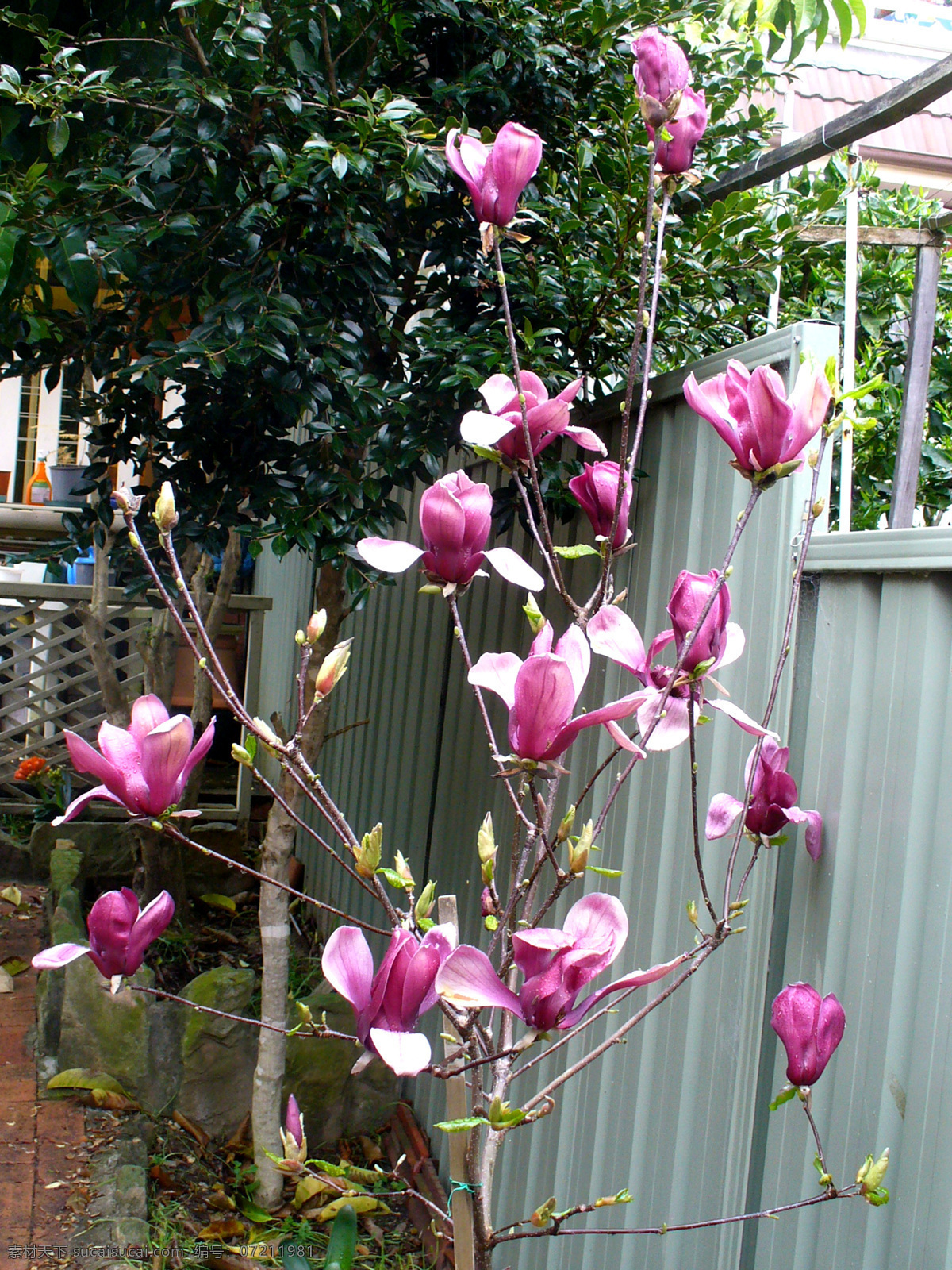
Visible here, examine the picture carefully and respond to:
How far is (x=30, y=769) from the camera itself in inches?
206

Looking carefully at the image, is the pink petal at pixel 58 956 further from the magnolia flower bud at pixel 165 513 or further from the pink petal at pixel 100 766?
the magnolia flower bud at pixel 165 513

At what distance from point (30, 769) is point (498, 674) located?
4.99m

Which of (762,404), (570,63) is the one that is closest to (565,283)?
(570,63)

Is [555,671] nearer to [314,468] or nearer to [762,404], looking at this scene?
[762,404]

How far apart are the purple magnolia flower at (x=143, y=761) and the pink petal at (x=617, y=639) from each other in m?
0.34

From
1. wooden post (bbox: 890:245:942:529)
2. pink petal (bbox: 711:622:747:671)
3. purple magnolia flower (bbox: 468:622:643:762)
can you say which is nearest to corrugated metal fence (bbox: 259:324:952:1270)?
wooden post (bbox: 890:245:942:529)

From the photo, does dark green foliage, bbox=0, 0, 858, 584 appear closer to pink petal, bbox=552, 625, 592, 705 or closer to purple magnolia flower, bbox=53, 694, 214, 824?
purple magnolia flower, bbox=53, 694, 214, 824

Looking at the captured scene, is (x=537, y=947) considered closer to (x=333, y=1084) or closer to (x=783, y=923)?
(x=783, y=923)

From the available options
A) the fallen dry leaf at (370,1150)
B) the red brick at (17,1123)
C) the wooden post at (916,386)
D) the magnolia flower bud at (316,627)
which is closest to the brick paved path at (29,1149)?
the red brick at (17,1123)

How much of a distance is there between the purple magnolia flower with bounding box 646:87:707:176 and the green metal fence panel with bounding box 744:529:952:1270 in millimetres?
488

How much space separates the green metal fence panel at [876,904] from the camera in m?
1.13

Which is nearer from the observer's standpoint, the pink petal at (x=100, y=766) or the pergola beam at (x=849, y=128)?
the pink petal at (x=100, y=766)

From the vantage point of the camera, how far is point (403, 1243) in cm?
268

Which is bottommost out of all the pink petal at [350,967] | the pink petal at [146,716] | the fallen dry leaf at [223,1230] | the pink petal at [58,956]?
the fallen dry leaf at [223,1230]
